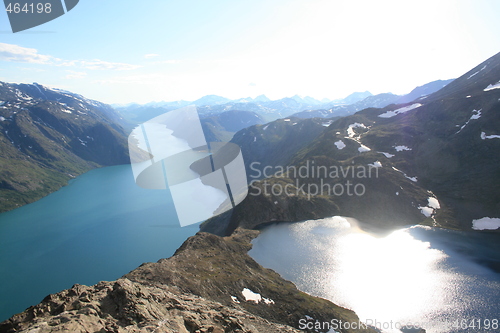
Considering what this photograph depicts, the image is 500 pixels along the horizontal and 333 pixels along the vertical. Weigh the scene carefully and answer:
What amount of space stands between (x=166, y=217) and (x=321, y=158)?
84.7 m

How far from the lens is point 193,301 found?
115 ft

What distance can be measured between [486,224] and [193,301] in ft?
325

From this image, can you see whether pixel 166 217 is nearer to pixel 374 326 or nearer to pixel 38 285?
pixel 38 285

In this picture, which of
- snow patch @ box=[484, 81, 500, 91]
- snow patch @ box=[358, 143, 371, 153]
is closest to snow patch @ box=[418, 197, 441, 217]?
snow patch @ box=[358, 143, 371, 153]

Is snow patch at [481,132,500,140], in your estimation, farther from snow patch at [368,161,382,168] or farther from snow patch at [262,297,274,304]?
snow patch at [262,297,274,304]

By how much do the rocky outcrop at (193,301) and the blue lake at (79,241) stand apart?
120 feet

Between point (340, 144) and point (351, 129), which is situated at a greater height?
point (351, 129)

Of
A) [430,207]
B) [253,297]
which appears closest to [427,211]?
[430,207]

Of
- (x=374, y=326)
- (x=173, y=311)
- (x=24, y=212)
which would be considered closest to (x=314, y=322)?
(x=374, y=326)

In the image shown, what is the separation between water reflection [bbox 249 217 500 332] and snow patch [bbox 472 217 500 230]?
40.4ft

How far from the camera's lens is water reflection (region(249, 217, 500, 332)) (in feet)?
157

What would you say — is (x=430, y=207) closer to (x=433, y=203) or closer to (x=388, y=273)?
(x=433, y=203)

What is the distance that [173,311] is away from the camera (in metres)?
25.6

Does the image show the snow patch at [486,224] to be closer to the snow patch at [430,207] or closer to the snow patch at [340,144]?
the snow patch at [430,207]
